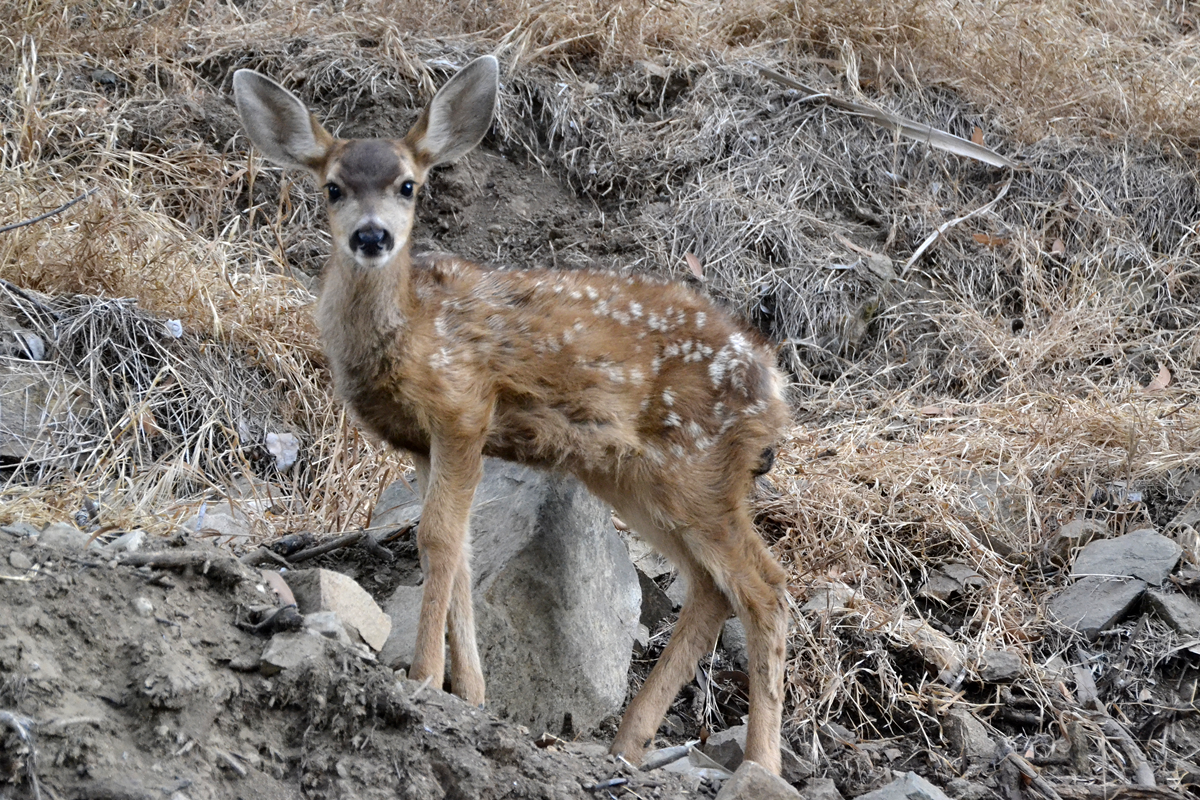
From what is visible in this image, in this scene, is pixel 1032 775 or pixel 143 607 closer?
pixel 143 607

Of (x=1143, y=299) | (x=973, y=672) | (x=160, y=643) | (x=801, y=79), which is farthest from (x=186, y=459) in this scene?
(x=1143, y=299)

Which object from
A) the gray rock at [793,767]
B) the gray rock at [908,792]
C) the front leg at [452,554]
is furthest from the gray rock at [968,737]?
the front leg at [452,554]

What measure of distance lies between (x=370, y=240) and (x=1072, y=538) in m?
3.69

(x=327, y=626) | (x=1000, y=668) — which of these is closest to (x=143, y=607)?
(x=327, y=626)

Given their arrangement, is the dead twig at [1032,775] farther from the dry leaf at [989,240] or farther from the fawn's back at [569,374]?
the dry leaf at [989,240]

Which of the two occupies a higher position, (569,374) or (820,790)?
(569,374)

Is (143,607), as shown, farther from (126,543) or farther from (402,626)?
(402,626)

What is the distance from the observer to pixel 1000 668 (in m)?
5.35

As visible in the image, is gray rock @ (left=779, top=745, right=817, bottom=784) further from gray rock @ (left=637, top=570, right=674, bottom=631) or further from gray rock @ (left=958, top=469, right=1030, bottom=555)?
gray rock @ (left=958, top=469, right=1030, bottom=555)

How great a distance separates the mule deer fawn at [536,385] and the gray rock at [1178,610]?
182cm

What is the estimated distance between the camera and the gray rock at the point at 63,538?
373 centimetres

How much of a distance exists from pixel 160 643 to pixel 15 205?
4035mm

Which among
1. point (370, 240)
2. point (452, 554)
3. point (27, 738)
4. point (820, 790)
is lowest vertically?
point (820, 790)

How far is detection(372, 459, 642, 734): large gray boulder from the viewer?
484 centimetres
